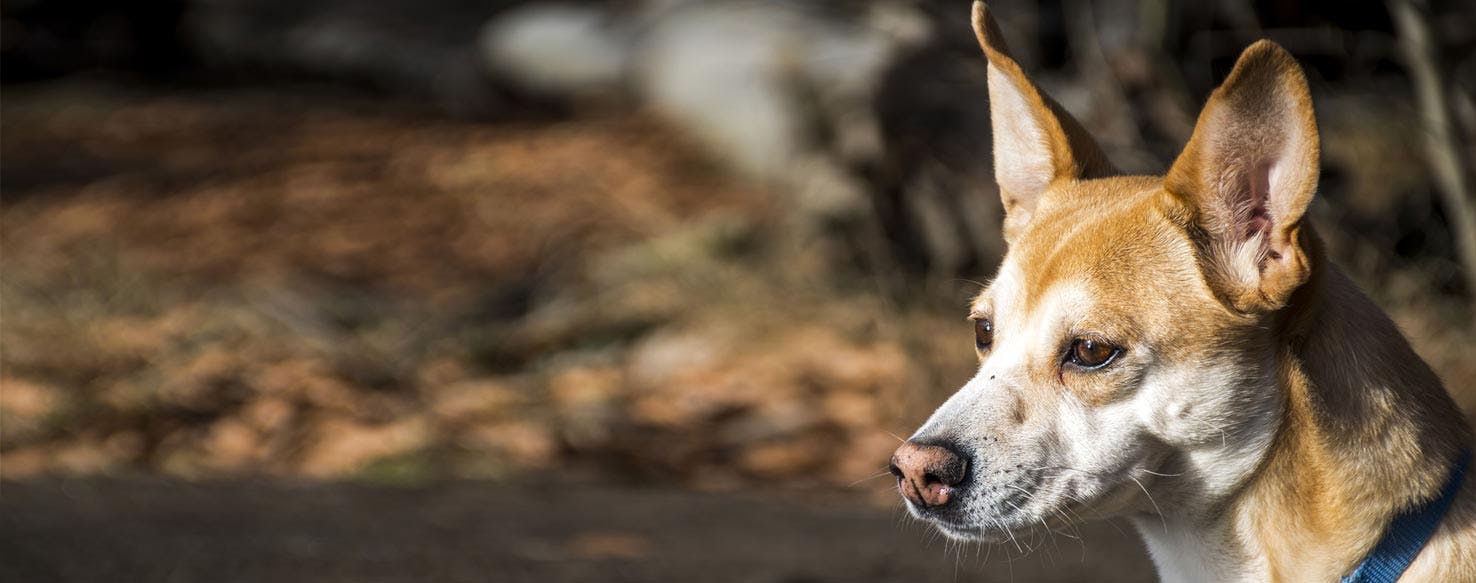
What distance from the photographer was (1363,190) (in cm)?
745

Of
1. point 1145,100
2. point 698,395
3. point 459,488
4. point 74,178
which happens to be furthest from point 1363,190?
point 74,178

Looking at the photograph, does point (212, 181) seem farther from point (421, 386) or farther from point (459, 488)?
point (459, 488)

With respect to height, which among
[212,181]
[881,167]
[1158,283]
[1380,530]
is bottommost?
[1380,530]

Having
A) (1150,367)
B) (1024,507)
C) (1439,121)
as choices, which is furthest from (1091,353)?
(1439,121)

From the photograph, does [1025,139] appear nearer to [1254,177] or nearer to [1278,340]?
[1254,177]

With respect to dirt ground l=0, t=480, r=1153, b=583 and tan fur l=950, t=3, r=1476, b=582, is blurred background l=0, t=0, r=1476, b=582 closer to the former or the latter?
dirt ground l=0, t=480, r=1153, b=583

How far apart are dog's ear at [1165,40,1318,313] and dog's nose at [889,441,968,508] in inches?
24.3

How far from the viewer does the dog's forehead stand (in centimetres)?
312

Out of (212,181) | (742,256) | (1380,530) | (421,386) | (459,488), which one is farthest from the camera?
(212,181)

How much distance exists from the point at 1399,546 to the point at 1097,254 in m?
0.79

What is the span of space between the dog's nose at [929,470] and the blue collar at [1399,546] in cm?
76

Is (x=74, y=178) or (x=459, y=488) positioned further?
(x=74, y=178)

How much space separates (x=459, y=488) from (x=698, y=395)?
1.48 metres

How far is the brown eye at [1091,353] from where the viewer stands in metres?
3.08
